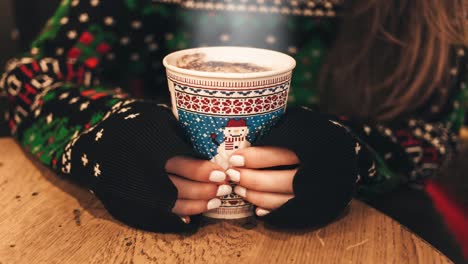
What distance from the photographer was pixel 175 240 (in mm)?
537

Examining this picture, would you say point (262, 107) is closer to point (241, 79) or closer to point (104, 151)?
point (241, 79)

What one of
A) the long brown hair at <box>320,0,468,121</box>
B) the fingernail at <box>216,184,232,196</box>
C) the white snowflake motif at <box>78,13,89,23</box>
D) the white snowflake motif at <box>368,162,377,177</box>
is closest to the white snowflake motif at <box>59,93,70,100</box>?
the white snowflake motif at <box>78,13,89,23</box>

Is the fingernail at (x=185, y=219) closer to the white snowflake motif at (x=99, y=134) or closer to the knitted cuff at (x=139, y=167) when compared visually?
the knitted cuff at (x=139, y=167)

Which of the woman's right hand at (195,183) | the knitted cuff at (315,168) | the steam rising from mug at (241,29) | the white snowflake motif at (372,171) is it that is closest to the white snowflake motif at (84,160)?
the woman's right hand at (195,183)

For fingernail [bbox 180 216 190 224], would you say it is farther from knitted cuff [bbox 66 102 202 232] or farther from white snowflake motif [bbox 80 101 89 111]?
white snowflake motif [bbox 80 101 89 111]

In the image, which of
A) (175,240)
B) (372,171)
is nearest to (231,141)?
(175,240)

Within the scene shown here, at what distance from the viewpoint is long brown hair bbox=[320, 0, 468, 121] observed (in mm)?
944

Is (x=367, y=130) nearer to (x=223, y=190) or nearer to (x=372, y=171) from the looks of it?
(x=372, y=171)

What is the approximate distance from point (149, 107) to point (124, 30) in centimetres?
53

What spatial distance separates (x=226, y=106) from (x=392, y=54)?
674 mm

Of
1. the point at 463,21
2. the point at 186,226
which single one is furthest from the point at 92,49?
the point at 463,21

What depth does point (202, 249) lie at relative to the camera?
0.52 metres

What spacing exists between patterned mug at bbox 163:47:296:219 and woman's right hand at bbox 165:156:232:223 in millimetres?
22

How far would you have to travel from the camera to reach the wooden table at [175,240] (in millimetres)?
503
